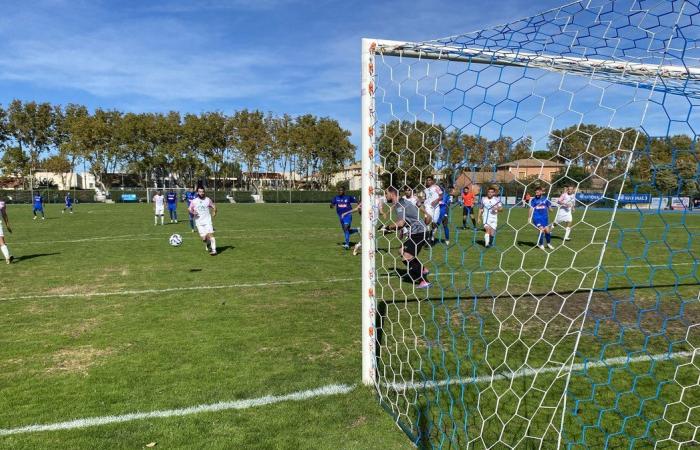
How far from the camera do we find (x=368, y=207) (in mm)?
4242

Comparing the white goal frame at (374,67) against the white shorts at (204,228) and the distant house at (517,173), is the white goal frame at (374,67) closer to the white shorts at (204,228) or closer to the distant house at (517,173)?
the distant house at (517,173)

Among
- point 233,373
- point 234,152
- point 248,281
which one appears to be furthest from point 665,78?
point 234,152

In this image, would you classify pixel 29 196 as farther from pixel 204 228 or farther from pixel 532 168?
pixel 532 168

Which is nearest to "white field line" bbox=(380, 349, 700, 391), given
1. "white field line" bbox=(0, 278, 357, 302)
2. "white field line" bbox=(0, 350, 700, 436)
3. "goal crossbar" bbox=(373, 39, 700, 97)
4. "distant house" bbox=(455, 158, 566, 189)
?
"white field line" bbox=(0, 350, 700, 436)

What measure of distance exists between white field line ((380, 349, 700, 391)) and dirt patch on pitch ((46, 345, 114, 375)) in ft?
10.1

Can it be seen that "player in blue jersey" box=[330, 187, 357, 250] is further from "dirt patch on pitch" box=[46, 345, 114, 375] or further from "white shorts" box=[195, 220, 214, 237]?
"dirt patch on pitch" box=[46, 345, 114, 375]

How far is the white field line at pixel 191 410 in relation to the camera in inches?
141

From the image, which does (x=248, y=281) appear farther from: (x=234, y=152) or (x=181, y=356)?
(x=234, y=152)

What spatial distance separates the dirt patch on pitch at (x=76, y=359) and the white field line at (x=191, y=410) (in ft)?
3.56

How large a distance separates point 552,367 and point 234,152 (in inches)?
2818

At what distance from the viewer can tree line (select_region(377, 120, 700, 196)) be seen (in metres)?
3.03

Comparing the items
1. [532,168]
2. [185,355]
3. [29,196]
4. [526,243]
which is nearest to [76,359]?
[185,355]

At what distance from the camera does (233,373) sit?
456 centimetres

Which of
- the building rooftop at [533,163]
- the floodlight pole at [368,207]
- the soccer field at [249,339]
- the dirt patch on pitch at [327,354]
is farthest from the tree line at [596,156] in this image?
the dirt patch on pitch at [327,354]
